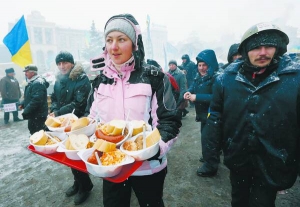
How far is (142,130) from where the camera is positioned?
1.46 metres

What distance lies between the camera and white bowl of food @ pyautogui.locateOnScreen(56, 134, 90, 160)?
145 cm

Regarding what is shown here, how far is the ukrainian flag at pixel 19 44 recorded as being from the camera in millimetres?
5829

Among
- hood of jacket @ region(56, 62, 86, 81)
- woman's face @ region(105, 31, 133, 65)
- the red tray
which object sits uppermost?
woman's face @ region(105, 31, 133, 65)

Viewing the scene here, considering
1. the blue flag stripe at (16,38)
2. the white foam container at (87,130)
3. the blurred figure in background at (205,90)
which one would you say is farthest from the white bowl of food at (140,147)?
the blue flag stripe at (16,38)

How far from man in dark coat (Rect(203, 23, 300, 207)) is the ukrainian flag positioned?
623 centimetres

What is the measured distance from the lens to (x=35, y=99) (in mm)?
4039

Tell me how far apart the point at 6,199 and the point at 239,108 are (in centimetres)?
434

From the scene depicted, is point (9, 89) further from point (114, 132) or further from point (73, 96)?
point (114, 132)

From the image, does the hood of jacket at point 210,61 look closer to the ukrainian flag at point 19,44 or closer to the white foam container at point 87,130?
the white foam container at point 87,130

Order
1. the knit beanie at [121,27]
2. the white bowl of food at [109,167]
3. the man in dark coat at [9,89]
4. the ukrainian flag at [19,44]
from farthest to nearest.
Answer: the man in dark coat at [9,89] → the ukrainian flag at [19,44] → the knit beanie at [121,27] → the white bowl of food at [109,167]

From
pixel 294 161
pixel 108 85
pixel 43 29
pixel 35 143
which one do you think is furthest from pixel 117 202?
pixel 43 29

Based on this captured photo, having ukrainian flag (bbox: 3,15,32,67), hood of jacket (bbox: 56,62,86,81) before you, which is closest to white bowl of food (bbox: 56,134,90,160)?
hood of jacket (bbox: 56,62,86,81)

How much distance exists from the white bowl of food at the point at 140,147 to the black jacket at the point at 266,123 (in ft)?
3.45

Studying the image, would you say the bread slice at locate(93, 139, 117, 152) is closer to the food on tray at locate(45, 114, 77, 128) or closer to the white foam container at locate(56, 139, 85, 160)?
the white foam container at locate(56, 139, 85, 160)
